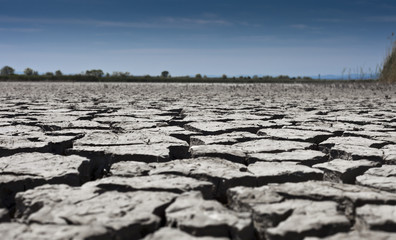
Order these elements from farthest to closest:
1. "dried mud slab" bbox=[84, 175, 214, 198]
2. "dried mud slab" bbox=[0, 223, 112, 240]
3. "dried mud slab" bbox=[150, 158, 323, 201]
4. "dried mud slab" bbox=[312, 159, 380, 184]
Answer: "dried mud slab" bbox=[312, 159, 380, 184] → "dried mud slab" bbox=[150, 158, 323, 201] → "dried mud slab" bbox=[84, 175, 214, 198] → "dried mud slab" bbox=[0, 223, 112, 240]

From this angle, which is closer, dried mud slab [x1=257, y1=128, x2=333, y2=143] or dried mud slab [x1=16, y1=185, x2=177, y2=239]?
dried mud slab [x1=16, y1=185, x2=177, y2=239]

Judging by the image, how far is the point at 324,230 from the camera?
1.10m

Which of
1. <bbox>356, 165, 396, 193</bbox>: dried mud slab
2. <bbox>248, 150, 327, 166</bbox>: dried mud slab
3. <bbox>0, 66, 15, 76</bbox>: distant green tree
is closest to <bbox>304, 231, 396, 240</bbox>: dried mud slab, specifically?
<bbox>356, 165, 396, 193</bbox>: dried mud slab

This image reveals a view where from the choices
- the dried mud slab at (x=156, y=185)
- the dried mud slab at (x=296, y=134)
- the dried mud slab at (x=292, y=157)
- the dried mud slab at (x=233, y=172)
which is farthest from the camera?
the dried mud slab at (x=296, y=134)

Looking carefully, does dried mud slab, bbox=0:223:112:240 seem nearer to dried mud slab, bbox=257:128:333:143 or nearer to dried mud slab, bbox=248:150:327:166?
dried mud slab, bbox=248:150:327:166

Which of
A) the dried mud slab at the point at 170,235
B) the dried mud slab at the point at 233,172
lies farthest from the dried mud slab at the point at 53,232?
the dried mud slab at the point at 233,172

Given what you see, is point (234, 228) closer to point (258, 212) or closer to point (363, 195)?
point (258, 212)

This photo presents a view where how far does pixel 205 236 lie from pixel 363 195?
23.8 inches

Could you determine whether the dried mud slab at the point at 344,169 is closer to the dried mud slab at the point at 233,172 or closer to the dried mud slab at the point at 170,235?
the dried mud slab at the point at 233,172

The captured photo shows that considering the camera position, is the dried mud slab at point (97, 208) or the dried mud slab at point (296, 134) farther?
the dried mud slab at point (296, 134)

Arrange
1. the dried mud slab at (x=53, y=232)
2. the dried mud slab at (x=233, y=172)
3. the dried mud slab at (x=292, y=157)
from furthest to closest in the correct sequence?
the dried mud slab at (x=292, y=157) < the dried mud slab at (x=233, y=172) < the dried mud slab at (x=53, y=232)

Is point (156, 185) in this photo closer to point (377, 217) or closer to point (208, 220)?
point (208, 220)

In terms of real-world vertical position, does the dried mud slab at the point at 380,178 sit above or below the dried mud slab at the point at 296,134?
above

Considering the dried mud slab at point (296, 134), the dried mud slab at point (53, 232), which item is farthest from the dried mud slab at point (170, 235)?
the dried mud slab at point (296, 134)
